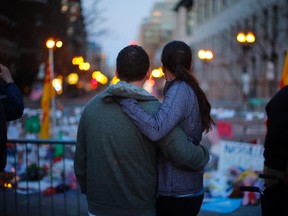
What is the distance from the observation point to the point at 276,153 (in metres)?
3.41

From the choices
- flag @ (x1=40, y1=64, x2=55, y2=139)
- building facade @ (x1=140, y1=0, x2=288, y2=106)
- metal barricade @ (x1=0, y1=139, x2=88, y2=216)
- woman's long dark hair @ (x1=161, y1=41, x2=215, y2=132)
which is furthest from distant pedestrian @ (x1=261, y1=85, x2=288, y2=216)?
building facade @ (x1=140, y1=0, x2=288, y2=106)

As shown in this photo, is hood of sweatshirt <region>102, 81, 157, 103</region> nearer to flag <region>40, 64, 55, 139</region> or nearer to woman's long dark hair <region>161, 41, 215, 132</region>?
woman's long dark hair <region>161, 41, 215, 132</region>

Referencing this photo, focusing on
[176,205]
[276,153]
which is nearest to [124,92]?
[176,205]

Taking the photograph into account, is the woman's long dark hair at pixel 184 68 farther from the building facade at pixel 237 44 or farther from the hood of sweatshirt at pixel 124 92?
the building facade at pixel 237 44

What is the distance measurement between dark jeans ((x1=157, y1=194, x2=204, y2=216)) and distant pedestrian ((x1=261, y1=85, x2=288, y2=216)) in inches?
26.9

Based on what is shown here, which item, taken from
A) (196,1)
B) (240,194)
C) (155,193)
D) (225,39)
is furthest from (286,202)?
(196,1)

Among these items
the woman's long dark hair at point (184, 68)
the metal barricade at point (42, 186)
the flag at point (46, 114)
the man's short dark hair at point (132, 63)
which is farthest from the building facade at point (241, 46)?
the man's short dark hair at point (132, 63)

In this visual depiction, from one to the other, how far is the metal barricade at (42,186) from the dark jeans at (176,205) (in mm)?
3039

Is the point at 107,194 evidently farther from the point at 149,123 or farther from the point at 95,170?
the point at 149,123

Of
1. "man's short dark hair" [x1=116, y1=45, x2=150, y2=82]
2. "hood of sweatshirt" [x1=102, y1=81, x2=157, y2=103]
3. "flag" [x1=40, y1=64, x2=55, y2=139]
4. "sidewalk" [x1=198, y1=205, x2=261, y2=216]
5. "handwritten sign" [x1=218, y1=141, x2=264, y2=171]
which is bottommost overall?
"sidewalk" [x1=198, y1=205, x2=261, y2=216]

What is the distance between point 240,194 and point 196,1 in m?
64.3

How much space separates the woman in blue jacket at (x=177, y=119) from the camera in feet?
9.07

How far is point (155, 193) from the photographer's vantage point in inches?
115

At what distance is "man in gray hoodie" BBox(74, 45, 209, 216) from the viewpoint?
282 cm
